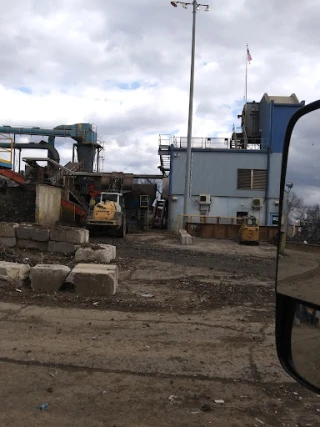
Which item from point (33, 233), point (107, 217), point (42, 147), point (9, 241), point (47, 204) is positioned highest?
point (42, 147)

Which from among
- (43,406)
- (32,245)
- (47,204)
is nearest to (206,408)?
(43,406)

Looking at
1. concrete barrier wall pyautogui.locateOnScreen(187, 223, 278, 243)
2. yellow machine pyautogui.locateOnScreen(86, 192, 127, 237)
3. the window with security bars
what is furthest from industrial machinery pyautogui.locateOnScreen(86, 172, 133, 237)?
the window with security bars

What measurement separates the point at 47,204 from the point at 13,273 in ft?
60.8

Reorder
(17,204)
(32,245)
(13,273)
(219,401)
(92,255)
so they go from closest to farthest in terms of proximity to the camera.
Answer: (219,401)
(13,273)
(92,255)
(32,245)
(17,204)

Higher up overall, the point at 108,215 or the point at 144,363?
the point at 108,215

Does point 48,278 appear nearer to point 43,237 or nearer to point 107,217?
point 43,237

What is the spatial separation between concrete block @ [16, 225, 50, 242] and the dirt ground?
5.95 m

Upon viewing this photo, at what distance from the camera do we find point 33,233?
14242mm

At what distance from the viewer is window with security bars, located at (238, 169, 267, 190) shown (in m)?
35.4

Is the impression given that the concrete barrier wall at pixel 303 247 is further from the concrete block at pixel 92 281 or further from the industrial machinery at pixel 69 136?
the industrial machinery at pixel 69 136

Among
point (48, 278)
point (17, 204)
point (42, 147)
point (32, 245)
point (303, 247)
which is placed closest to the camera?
point (303, 247)

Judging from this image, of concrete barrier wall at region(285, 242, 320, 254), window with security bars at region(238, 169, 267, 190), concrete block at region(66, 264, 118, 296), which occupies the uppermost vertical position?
window with security bars at region(238, 169, 267, 190)

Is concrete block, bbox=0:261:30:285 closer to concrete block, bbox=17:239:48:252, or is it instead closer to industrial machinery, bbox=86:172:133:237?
concrete block, bbox=17:239:48:252

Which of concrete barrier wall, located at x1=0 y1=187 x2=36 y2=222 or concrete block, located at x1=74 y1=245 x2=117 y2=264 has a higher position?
concrete barrier wall, located at x1=0 y1=187 x2=36 y2=222
